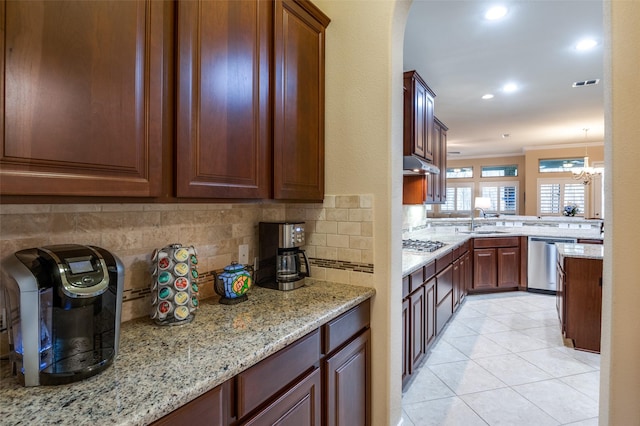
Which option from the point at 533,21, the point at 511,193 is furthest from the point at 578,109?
the point at 511,193

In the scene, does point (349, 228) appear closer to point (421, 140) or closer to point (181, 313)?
point (181, 313)

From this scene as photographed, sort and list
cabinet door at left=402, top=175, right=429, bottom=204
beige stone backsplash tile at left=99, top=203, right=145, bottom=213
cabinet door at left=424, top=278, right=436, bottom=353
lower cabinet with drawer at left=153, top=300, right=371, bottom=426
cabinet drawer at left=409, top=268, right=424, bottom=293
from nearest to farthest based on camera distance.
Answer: lower cabinet with drawer at left=153, top=300, right=371, bottom=426 < beige stone backsplash tile at left=99, top=203, right=145, bottom=213 < cabinet drawer at left=409, top=268, right=424, bottom=293 < cabinet door at left=424, top=278, right=436, bottom=353 < cabinet door at left=402, top=175, right=429, bottom=204

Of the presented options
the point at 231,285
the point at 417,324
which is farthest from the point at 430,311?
A: the point at 231,285

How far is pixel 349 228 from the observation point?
184 centimetres

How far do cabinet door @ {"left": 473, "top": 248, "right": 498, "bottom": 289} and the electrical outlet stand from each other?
4023 mm

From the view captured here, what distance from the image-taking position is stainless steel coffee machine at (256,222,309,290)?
1748 mm

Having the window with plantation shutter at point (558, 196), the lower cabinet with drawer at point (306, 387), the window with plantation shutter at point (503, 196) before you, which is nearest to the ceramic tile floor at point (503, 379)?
the lower cabinet with drawer at point (306, 387)

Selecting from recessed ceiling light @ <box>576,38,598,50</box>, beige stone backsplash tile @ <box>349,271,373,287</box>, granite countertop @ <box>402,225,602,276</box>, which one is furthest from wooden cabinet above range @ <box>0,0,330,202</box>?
recessed ceiling light @ <box>576,38,598,50</box>

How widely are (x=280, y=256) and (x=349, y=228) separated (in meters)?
0.42

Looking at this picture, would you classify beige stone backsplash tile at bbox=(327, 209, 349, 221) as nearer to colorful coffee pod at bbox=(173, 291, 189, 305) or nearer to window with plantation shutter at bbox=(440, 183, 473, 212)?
colorful coffee pod at bbox=(173, 291, 189, 305)

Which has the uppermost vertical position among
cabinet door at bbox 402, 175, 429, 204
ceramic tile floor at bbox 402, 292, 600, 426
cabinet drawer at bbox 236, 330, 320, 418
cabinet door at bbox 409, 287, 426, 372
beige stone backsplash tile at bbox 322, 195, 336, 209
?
cabinet door at bbox 402, 175, 429, 204

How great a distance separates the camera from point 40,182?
786 millimetres

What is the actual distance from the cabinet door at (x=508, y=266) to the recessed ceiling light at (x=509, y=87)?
227 cm

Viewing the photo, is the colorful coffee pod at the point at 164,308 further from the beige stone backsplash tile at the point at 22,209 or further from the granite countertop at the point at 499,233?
the granite countertop at the point at 499,233
